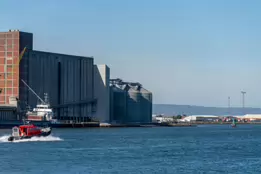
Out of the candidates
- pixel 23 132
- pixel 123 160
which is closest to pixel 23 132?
pixel 23 132

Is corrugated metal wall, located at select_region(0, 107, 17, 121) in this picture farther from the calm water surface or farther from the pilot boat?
the calm water surface

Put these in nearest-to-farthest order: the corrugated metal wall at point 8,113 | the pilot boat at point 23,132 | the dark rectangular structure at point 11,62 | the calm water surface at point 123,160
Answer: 1. the calm water surface at point 123,160
2. the pilot boat at point 23,132
3. the corrugated metal wall at point 8,113
4. the dark rectangular structure at point 11,62

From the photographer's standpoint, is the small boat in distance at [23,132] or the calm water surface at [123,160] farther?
the small boat in distance at [23,132]

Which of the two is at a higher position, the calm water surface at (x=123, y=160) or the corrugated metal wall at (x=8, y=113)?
the corrugated metal wall at (x=8, y=113)

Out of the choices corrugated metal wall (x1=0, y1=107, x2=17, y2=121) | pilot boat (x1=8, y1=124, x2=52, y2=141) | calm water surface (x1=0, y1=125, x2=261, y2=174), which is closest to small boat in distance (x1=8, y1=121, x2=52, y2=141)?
pilot boat (x1=8, y1=124, x2=52, y2=141)

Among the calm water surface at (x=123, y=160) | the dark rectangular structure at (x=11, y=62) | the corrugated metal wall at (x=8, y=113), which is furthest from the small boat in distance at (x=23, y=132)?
the dark rectangular structure at (x=11, y=62)

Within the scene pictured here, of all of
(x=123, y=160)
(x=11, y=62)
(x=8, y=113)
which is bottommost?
(x=123, y=160)

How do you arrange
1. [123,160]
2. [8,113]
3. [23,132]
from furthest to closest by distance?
[8,113] → [23,132] → [123,160]

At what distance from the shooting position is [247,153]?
259 ft

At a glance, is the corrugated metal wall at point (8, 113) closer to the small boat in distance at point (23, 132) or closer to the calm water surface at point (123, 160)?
the small boat in distance at point (23, 132)

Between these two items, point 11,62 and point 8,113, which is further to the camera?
point 11,62

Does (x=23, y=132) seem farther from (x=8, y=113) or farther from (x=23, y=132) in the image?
(x=8, y=113)

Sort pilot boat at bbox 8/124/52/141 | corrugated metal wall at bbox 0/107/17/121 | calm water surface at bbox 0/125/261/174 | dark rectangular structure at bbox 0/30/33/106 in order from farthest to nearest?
dark rectangular structure at bbox 0/30/33/106, corrugated metal wall at bbox 0/107/17/121, pilot boat at bbox 8/124/52/141, calm water surface at bbox 0/125/261/174

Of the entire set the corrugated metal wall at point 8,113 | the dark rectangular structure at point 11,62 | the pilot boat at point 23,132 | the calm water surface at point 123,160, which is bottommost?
the calm water surface at point 123,160
